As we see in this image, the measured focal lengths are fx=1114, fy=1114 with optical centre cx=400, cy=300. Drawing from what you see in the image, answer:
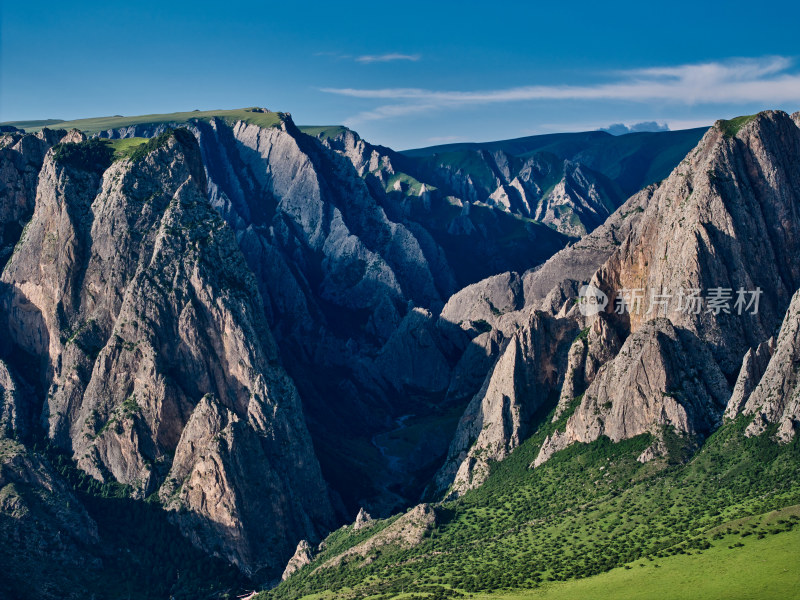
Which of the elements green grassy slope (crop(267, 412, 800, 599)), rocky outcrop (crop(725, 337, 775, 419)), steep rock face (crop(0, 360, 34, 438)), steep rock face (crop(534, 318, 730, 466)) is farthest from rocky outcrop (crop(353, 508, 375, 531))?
steep rock face (crop(0, 360, 34, 438))

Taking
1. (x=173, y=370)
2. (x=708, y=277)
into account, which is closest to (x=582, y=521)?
(x=708, y=277)

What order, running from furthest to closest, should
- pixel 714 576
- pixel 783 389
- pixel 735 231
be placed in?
pixel 735 231 → pixel 783 389 → pixel 714 576

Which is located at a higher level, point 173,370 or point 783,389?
point 173,370

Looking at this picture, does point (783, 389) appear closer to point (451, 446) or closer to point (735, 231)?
point (735, 231)

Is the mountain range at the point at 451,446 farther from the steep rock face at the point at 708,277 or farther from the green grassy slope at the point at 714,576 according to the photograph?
the green grassy slope at the point at 714,576

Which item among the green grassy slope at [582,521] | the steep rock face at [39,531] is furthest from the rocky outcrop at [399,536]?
the steep rock face at [39,531]

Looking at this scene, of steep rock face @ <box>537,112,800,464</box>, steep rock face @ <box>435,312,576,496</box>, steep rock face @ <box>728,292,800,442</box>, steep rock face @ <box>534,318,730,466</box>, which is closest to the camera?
steep rock face @ <box>728,292,800,442</box>

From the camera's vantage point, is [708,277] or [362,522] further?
[362,522]

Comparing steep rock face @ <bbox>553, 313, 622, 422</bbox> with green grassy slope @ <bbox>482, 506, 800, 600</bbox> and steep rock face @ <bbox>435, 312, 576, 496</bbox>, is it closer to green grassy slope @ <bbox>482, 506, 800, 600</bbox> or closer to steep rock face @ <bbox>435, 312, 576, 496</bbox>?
steep rock face @ <bbox>435, 312, 576, 496</bbox>

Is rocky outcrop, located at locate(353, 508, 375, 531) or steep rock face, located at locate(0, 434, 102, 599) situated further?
rocky outcrop, located at locate(353, 508, 375, 531)
